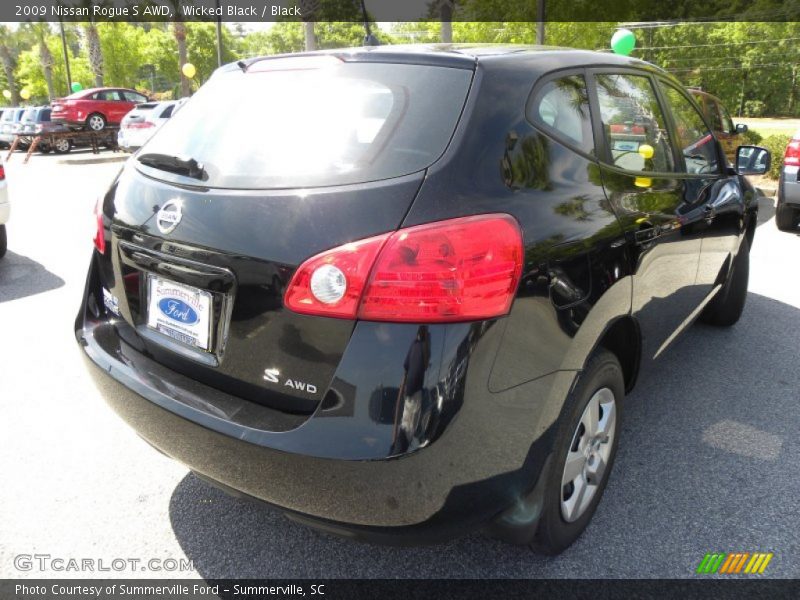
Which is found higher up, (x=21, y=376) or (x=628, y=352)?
(x=628, y=352)

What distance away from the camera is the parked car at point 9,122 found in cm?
2308

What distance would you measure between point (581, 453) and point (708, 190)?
171 centimetres

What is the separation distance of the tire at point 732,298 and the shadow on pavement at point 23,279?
517cm

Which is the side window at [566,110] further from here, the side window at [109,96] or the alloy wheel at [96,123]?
the side window at [109,96]

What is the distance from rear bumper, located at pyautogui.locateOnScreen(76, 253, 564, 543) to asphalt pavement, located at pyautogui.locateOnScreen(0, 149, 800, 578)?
0.52 metres

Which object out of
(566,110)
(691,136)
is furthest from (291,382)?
(691,136)

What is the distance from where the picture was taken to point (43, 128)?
68.8 ft

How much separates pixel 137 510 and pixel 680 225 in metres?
2.54

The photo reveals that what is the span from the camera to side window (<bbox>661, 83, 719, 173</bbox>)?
323 centimetres

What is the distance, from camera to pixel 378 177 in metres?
1.73

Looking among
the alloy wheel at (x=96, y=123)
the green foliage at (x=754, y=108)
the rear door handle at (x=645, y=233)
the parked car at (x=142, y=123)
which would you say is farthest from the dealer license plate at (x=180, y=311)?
the green foliage at (x=754, y=108)

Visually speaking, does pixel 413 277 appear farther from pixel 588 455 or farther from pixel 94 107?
pixel 94 107

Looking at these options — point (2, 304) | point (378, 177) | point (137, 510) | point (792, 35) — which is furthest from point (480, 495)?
point (792, 35)

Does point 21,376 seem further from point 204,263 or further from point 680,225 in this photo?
point 680,225
